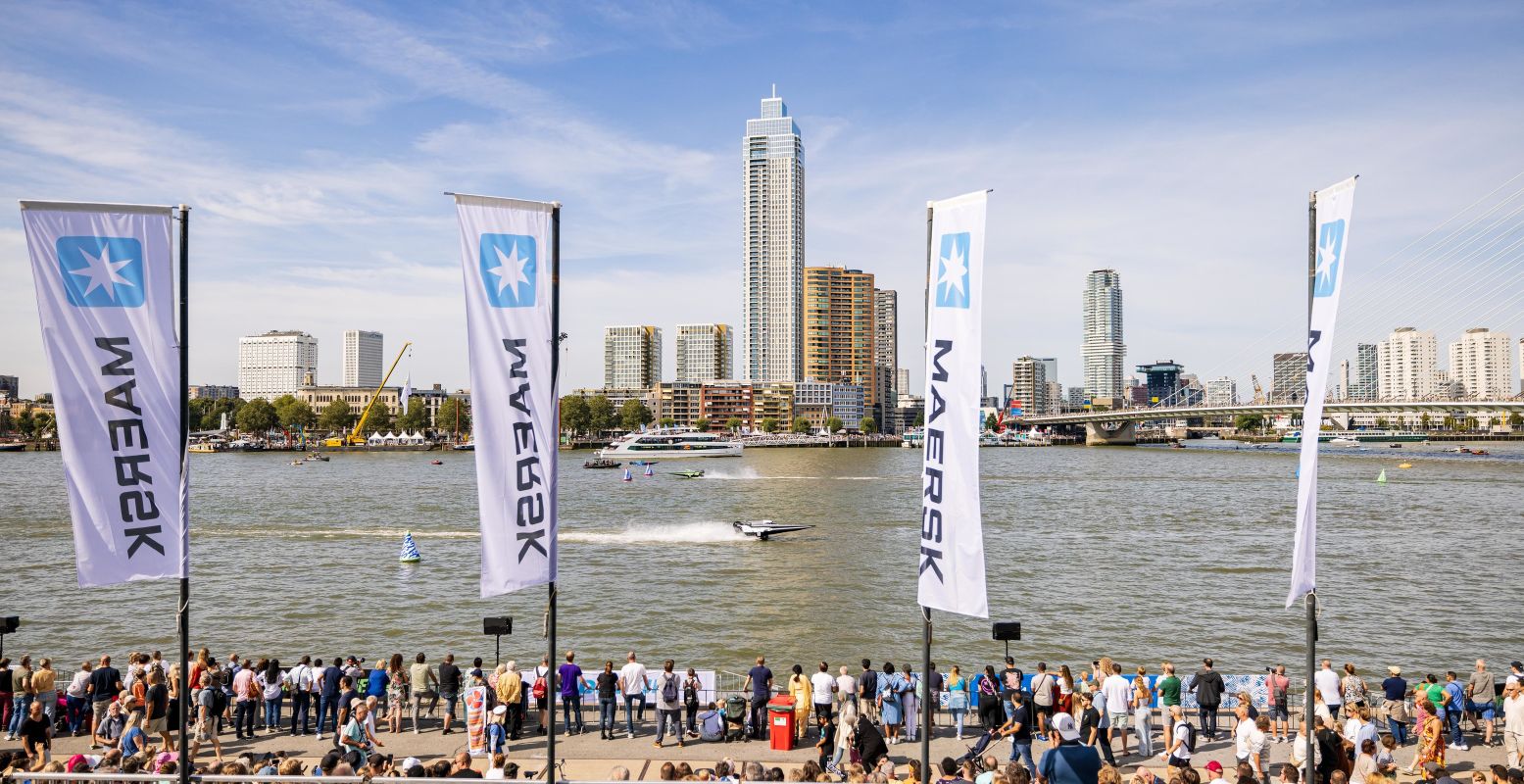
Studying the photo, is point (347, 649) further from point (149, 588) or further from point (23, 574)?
point (23, 574)

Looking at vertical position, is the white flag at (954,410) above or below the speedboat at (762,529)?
above

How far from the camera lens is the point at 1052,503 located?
73.9 metres

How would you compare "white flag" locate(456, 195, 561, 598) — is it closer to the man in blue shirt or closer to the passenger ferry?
the man in blue shirt

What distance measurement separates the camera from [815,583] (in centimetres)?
3875

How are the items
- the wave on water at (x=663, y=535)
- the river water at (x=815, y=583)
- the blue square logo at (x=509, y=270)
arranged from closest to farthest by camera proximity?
the blue square logo at (x=509, y=270)
the river water at (x=815, y=583)
the wave on water at (x=663, y=535)

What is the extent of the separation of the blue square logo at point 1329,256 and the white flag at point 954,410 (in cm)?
395

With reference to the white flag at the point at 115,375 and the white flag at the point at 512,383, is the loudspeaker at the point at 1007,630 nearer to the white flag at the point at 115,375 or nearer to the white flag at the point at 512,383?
the white flag at the point at 512,383

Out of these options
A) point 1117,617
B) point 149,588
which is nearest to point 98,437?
point 1117,617

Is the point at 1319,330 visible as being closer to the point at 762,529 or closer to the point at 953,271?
the point at 953,271

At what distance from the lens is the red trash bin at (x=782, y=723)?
15.2 metres

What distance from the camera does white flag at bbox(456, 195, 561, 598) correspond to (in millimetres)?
10195

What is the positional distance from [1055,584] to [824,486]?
57.4 metres

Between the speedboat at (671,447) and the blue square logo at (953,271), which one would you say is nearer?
the blue square logo at (953,271)

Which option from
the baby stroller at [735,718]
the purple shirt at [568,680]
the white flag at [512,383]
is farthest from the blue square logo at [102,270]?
the baby stroller at [735,718]
